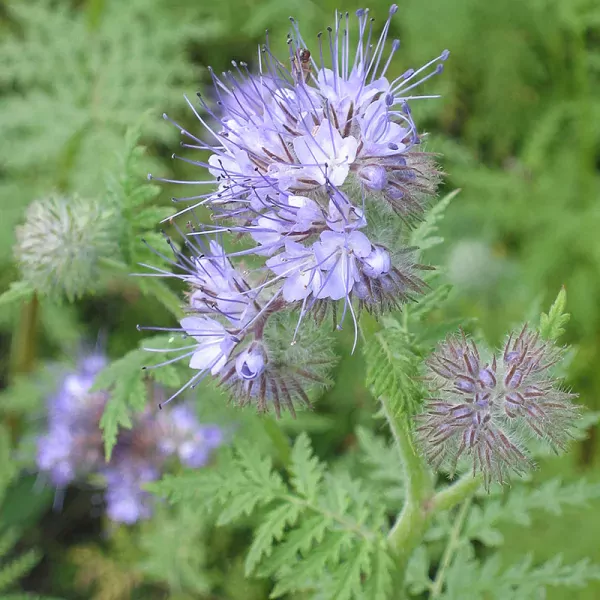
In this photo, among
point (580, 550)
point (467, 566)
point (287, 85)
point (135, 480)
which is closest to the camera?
point (287, 85)

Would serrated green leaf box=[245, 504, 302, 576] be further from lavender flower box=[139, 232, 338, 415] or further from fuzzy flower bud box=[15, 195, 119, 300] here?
fuzzy flower bud box=[15, 195, 119, 300]

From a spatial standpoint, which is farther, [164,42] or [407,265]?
[164,42]

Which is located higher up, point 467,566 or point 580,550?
point 467,566

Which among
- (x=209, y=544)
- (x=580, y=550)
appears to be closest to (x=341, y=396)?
(x=209, y=544)

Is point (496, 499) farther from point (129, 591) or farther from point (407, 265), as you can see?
point (129, 591)

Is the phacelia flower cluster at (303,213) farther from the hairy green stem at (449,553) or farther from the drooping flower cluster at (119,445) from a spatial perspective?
the drooping flower cluster at (119,445)

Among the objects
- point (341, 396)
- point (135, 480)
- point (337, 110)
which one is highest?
point (337, 110)

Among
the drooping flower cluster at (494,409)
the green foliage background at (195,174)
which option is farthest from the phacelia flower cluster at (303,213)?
the green foliage background at (195,174)

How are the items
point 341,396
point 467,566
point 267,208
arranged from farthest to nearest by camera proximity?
1. point 341,396
2. point 467,566
3. point 267,208
